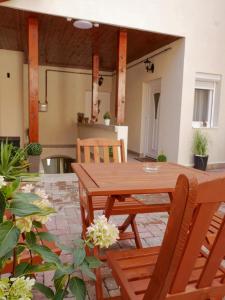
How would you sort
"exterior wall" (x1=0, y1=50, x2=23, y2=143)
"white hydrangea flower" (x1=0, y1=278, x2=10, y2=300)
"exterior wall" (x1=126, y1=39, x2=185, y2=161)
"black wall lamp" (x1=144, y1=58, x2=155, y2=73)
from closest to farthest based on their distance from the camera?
"white hydrangea flower" (x1=0, y1=278, x2=10, y2=300)
"exterior wall" (x1=126, y1=39, x2=185, y2=161)
"black wall lamp" (x1=144, y1=58, x2=155, y2=73)
"exterior wall" (x1=0, y1=50, x2=23, y2=143)

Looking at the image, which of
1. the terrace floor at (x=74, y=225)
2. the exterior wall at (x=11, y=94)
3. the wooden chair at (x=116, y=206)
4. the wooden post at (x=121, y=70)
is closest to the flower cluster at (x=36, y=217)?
the wooden chair at (x=116, y=206)

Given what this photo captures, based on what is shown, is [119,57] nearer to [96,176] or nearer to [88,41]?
[88,41]

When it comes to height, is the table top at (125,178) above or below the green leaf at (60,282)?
above

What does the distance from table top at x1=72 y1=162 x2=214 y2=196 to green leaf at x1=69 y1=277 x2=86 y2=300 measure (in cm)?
59

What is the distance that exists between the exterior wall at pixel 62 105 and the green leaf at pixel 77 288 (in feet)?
30.0

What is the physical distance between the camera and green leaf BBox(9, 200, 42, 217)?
641mm

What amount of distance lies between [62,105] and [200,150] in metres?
5.72

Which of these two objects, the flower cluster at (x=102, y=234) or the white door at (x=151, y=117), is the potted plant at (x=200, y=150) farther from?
the flower cluster at (x=102, y=234)

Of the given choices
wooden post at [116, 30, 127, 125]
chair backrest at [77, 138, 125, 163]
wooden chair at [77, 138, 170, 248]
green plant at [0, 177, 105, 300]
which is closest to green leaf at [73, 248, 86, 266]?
green plant at [0, 177, 105, 300]

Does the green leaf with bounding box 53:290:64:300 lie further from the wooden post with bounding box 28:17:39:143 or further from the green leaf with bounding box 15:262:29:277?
the wooden post with bounding box 28:17:39:143

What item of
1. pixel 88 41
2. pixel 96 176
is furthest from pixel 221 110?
pixel 96 176

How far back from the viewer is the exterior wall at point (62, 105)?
31.0ft

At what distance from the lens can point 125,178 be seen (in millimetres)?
1638

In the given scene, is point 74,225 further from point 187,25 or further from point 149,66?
point 149,66
